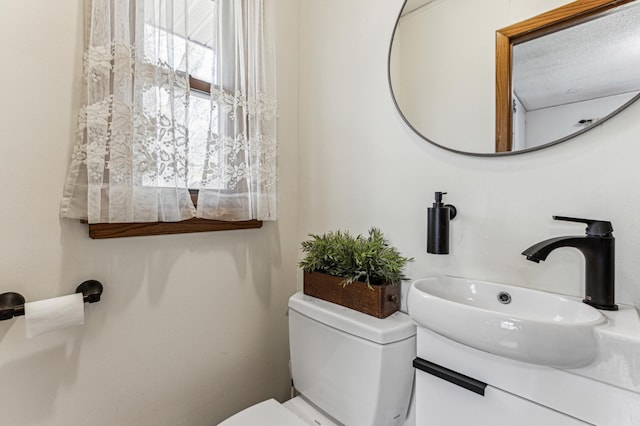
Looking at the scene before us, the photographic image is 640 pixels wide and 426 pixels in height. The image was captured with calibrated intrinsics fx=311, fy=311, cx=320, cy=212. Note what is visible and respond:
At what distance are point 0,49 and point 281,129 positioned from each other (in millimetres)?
850

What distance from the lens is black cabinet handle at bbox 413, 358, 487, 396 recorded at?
0.66 m

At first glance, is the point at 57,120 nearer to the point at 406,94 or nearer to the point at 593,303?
the point at 406,94

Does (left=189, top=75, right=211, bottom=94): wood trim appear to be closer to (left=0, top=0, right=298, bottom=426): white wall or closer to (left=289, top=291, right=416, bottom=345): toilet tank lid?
(left=0, top=0, right=298, bottom=426): white wall

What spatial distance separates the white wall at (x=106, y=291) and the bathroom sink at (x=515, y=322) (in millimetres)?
732

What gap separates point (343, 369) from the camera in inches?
36.0

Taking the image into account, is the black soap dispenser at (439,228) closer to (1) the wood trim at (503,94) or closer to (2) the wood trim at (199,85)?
(1) the wood trim at (503,94)

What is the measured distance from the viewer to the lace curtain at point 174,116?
0.84 m

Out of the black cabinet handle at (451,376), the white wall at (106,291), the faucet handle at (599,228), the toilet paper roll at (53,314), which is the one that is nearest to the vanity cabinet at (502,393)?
the black cabinet handle at (451,376)

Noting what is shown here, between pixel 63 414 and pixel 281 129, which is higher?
pixel 281 129

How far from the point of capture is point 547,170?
2.53ft

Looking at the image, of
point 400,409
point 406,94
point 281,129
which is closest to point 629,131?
point 406,94

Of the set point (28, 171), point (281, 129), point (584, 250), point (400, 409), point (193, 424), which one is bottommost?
point (193, 424)

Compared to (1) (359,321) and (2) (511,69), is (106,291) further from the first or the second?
(2) (511,69)

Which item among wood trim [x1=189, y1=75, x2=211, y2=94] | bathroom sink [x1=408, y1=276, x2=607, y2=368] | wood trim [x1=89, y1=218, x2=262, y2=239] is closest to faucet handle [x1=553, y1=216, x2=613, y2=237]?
bathroom sink [x1=408, y1=276, x2=607, y2=368]
